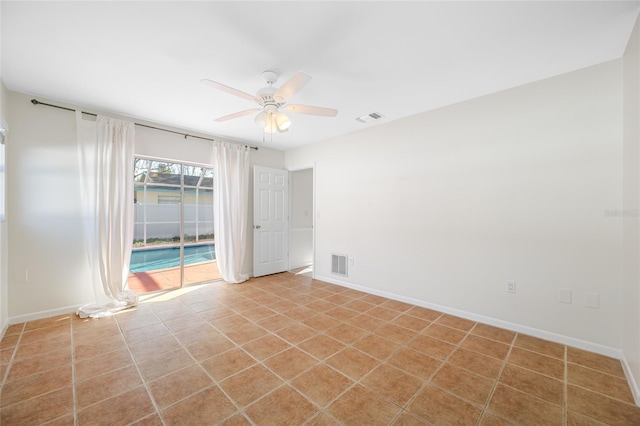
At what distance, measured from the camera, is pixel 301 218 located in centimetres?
582

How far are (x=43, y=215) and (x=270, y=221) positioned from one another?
9.95 feet

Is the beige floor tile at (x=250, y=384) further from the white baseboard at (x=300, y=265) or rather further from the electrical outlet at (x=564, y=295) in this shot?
the white baseboard at (x=300, y=265)

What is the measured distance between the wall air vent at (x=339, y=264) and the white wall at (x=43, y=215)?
3.36 m

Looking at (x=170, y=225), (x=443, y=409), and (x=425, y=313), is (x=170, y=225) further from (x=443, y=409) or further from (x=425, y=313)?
(x=443, y=409)

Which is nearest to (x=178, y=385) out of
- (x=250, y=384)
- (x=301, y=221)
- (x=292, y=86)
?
(x=250, y=384)

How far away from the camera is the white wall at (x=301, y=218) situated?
18.4ft

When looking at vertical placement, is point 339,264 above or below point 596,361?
above

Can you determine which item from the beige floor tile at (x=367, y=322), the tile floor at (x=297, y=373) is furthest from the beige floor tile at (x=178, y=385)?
the beige floor tile at (x=367, y=322)

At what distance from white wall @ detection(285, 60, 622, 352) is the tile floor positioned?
391mm

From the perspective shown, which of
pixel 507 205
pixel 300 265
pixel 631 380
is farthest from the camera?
pixel 300 265

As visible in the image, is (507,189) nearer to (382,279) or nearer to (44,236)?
(382,279)

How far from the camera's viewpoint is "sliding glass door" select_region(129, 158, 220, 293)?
4.41 m

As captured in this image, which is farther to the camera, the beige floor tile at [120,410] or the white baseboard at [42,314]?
the white baseboard at [42,314]

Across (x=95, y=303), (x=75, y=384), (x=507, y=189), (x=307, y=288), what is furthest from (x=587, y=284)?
(x=95, y=303)
